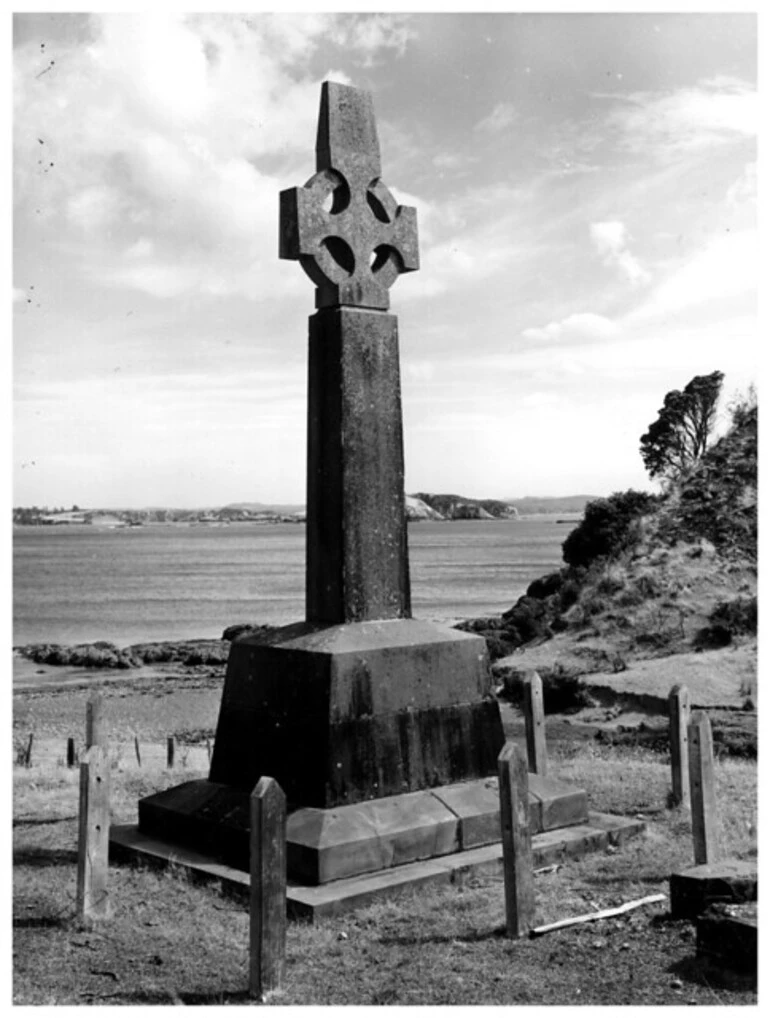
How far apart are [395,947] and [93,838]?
2.38 m

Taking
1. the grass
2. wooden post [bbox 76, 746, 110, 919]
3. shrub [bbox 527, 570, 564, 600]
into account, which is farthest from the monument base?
shrub [bbox 527, 570, 564, 600]

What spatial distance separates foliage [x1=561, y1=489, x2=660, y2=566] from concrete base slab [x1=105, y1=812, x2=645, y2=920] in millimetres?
22044

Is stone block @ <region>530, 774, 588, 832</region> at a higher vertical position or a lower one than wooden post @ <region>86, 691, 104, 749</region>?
lower

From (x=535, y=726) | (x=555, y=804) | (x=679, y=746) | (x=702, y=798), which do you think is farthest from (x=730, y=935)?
(x=535, y=726)

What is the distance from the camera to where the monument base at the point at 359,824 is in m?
8.09

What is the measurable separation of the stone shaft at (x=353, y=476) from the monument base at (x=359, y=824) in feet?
5.21

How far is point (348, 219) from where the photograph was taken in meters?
9.62

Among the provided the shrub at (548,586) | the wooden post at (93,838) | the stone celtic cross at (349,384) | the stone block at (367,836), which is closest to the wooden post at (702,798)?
the stone block at (367,836)

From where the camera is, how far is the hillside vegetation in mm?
22906

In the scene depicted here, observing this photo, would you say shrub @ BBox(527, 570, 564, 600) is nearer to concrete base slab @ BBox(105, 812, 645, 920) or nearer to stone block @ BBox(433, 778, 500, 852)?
concrete base slab @ BBox(105, 812, 645, 920)

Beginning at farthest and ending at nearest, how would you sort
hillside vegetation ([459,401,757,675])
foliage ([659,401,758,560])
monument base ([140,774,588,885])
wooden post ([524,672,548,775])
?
foliage ([659,401,758,560]) < hillside vegetation ([459,401,757,675]) < wooden post ([524,672,548,775]) < monument base ([140,774,588,885])

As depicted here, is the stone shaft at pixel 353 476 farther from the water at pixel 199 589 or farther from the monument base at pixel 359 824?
the water at pixel 199 589

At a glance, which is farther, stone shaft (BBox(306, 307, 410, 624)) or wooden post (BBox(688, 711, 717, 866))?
stone shaft (BBox(306, 307, 410, 624))

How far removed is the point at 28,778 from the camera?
15.2 m
